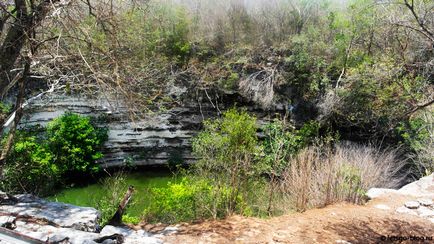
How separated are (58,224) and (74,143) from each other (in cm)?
532

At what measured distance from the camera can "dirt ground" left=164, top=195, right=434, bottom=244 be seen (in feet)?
13.3

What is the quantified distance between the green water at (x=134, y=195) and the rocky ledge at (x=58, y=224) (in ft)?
7.82

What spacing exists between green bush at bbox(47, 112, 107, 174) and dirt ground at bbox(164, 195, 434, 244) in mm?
5503

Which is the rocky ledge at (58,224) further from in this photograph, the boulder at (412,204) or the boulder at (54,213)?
the boulder at (412,204)

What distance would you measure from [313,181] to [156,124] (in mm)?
5573

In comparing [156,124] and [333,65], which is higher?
[333,65]

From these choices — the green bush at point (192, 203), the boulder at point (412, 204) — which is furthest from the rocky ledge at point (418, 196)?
the green bush at point (192, 203)

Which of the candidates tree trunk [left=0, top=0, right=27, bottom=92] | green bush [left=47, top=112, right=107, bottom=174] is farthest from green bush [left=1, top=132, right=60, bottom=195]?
tree trunk [left=0, top=0, right=27, bottom=92]

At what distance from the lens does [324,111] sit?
9.46 metres

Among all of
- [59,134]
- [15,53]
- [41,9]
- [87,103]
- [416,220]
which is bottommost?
[416,220]

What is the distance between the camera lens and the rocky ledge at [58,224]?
3.78 metres

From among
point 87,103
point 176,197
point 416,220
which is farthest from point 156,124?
point 416,220

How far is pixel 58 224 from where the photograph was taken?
4266mm

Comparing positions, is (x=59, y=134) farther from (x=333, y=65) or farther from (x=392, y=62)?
(x=392, y=62)
